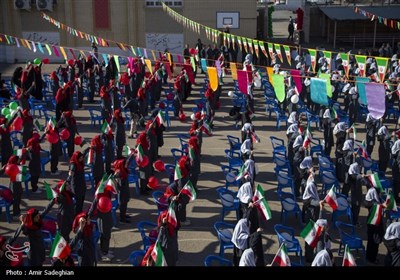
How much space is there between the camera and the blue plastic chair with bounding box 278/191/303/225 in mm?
12562

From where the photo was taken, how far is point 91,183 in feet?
47.9

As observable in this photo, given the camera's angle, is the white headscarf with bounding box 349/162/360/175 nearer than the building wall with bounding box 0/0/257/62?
Yes

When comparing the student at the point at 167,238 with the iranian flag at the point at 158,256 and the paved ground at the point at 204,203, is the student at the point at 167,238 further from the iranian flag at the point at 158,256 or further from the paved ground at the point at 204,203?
the paved ground at the point at 204,203

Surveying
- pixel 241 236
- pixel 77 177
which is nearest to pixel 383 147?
pixel 241 236

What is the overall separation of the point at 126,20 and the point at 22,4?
19.0ft

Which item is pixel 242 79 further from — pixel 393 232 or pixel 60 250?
pixel 60 250

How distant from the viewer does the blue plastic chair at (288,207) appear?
12562mm

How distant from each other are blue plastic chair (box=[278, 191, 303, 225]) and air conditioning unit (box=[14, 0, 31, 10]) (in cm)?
2382

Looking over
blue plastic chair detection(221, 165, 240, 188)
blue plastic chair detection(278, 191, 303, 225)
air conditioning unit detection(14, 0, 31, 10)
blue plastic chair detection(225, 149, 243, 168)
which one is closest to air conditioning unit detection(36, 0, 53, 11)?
air conditioning unit detection(14, 0, 31, 10)

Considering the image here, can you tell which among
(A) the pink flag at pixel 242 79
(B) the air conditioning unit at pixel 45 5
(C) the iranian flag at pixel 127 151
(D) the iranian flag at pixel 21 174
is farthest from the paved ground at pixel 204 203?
(B) the air conditioning unit at pixel 45 5

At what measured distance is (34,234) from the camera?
989cm

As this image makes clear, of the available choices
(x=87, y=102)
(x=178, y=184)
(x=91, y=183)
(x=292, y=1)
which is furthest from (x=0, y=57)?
(x=292, y=1)

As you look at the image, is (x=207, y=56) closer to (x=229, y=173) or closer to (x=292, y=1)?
(x=229, y=173)

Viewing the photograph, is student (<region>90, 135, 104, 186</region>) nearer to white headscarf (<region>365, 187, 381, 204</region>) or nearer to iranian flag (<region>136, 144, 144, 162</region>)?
iranian flag (<region>136, 144, 144, 162</region>)
